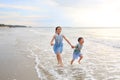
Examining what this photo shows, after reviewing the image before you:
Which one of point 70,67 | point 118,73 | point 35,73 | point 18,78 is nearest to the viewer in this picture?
point 18,78

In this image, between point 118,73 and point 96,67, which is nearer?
point 118,73

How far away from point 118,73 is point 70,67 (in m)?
2.04

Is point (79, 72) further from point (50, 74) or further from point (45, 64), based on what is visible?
point (45, 64)

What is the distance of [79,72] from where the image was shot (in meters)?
8.91

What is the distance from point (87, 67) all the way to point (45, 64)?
6.00ft

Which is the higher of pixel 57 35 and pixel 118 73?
pixel 57 35

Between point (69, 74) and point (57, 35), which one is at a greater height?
point (57, 35)

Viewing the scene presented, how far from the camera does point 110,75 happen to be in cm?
847

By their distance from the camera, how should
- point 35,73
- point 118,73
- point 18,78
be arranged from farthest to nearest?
point 118,73, point 35,73, point 18,78

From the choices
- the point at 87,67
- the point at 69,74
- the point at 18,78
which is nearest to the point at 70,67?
the point at 87,67

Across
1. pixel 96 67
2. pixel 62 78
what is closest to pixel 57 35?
pixel 96 67

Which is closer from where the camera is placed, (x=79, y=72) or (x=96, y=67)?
(x=79, y=72)

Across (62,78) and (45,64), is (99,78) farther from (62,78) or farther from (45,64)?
(45,64)

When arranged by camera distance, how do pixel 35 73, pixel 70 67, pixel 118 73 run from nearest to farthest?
1. pixel 35 73
2. pixel 118 73
3. pixel 70 67
